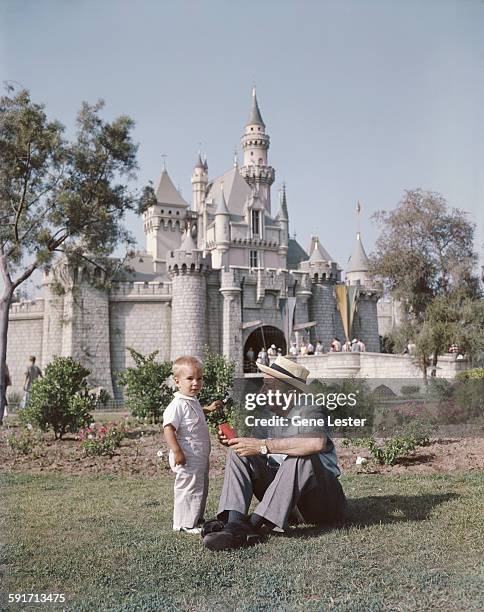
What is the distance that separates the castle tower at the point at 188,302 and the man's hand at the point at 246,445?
22632mm

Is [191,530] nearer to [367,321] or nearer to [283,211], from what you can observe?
[367,321]

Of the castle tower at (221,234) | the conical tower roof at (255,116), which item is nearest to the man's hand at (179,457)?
the castle tower at (221,234)

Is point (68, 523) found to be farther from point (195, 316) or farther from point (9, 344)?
point (9, 344)

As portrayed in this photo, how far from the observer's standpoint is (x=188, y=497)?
13.1ft

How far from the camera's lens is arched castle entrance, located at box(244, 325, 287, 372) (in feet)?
95.0

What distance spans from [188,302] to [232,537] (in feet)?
76.8

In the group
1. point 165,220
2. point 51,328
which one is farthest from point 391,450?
point 165,220

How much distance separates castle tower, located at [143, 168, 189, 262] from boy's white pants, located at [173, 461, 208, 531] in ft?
118

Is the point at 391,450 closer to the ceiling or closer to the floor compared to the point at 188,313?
closer to the floor

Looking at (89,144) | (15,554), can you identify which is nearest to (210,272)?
(89,144)

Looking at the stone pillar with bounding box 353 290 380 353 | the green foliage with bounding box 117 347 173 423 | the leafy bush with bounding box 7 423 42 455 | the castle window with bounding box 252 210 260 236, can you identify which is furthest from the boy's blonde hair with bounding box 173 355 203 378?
the castle window with bounding box 252 210 260 236

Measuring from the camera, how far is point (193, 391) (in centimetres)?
402

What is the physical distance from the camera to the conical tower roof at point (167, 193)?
3925 centimetres

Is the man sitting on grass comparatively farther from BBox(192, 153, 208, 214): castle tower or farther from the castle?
BBox(192, 153, 208, 214): castle tower
